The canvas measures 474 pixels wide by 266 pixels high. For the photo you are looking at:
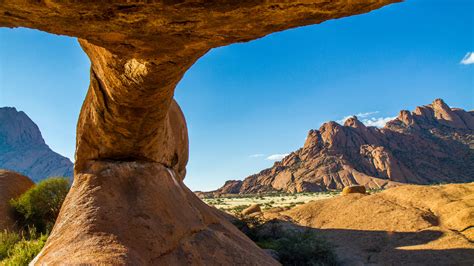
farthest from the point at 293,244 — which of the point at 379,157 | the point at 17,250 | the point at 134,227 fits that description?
the point at 379,157

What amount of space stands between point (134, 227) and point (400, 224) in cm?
1370

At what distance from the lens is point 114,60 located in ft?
16.8

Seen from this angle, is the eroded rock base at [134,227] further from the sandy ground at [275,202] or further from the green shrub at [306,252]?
the sandy ground at [275,202]

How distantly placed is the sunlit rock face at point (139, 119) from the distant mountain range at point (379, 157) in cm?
7711

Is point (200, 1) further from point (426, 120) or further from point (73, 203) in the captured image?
point (426, 120)

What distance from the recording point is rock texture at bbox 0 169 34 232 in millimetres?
16083

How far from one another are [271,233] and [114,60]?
1410cm

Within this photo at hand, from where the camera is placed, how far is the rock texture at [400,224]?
1265cm

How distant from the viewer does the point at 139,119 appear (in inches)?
280

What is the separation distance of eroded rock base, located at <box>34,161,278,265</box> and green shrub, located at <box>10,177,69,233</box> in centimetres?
1065

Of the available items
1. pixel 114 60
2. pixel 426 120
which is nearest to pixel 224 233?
pixel 114 60

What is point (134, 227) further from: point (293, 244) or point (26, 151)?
point (26, 151)

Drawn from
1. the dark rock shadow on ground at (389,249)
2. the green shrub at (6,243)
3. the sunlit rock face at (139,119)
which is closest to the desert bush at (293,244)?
the dark rock shadow on ground at (389,249)

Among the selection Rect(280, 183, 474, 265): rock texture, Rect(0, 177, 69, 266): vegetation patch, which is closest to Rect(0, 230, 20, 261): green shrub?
Rect(0, 177, 69, 266): vegetation patch
